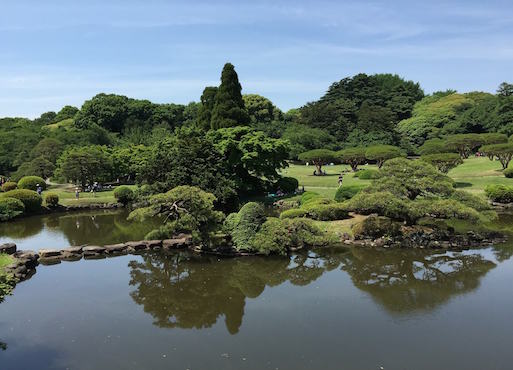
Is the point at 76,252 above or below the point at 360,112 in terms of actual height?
below

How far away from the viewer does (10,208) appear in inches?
1126

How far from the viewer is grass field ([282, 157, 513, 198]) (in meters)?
36.4

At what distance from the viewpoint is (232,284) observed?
615 inches

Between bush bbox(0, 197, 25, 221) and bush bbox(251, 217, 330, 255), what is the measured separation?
18.7 m

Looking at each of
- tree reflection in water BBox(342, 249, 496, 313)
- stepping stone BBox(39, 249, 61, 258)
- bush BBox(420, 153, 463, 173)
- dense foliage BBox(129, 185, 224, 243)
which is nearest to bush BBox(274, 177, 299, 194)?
bush BBox(420, 153, 463, 173)

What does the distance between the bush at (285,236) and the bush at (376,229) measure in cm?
263

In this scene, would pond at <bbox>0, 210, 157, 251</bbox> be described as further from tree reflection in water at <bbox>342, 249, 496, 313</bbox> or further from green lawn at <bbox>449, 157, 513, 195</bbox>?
green lawn at <bbox>449, 157, 513, 195</bbox>

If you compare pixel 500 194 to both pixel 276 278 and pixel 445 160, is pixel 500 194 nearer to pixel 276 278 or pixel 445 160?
pixel 445 160

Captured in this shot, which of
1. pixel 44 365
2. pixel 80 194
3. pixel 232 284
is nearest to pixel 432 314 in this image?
pixel 232 284

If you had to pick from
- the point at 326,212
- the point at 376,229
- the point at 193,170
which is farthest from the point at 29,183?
the point at 376,229

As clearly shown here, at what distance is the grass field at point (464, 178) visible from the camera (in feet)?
119

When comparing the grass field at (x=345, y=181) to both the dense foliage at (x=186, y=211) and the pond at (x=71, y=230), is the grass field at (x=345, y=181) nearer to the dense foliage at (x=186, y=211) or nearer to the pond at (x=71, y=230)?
the pond at (x=71, y=230)

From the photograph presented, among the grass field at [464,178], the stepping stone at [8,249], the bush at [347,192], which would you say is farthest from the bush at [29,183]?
the bush at [347,192]

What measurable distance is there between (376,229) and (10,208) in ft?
77.2
